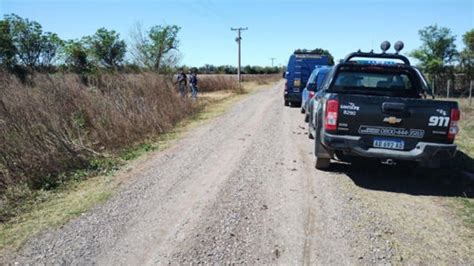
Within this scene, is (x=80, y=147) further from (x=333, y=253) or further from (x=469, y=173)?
(x=469, y=173)

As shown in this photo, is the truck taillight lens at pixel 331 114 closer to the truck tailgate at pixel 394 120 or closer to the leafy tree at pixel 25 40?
the truck tailgate at pixel 394 120

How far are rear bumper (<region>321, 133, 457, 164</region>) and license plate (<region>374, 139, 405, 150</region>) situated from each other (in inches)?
2.3

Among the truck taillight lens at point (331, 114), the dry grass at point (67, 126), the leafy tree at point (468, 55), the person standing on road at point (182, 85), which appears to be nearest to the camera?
the truck taillight lens at point (331, 114)

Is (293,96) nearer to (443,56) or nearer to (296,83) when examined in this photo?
(296,83)

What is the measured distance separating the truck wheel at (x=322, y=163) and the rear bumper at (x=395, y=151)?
78 cm

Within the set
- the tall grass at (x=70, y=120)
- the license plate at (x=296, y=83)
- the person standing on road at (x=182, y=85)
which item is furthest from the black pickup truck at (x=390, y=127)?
the license plate at (x=296, y=83)

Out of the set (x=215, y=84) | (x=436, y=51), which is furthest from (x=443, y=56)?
(x=215, y=84)

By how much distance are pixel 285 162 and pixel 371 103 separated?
2345 mm

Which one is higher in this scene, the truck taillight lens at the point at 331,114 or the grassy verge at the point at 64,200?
the truck taillight lens at the point at 331,114

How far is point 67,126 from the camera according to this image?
9.04 metres

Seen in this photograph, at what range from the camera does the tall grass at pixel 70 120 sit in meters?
7.09

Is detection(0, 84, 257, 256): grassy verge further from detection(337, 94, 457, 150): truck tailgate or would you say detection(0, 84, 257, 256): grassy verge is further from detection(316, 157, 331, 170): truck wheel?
detection(337, 94, 457, 150): truck tailgate

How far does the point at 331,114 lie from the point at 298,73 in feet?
46.2

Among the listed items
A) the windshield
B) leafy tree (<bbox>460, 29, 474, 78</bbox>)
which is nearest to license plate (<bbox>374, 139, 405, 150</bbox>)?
the windshield
